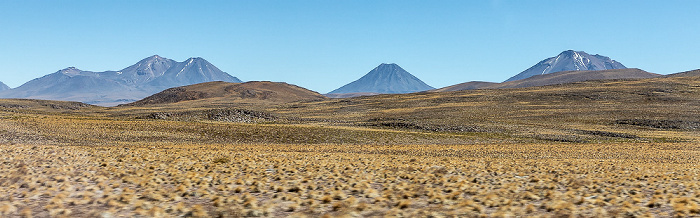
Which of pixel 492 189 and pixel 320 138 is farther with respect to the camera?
pixel 320 138

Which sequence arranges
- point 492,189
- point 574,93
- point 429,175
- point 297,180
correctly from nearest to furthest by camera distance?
point 492,189
point 297,180
point 429,175
point 574,93

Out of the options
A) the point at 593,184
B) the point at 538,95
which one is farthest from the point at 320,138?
the point at 538,95

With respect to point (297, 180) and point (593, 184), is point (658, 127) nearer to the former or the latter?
point (593, 184)

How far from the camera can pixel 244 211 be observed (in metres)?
10.8

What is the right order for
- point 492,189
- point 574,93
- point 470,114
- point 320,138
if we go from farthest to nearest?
point 574,93 < point 470,114 < point 320,138 < point 492,189

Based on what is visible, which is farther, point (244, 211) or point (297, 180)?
point (297, 180)

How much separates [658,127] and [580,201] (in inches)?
3151

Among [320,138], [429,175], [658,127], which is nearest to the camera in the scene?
[429,175]

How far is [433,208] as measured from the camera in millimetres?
11375

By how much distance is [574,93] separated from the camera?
134750mm

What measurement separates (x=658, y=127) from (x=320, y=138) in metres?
59.0

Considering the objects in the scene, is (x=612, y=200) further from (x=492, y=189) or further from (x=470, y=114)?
(x=470, y=114)

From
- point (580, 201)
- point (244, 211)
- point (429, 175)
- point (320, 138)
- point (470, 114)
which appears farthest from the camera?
point (470, 114)

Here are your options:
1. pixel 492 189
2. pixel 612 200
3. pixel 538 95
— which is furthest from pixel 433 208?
pixel 538 95
